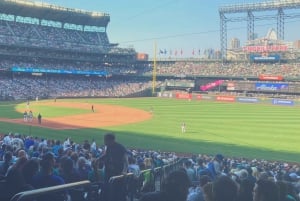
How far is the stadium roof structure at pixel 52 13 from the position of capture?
91.8 metres

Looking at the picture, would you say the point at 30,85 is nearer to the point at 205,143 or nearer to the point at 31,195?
the point at 205,143

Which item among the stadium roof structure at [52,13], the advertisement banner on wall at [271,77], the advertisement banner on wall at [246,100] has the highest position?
the stadium roof structure at [52,13]

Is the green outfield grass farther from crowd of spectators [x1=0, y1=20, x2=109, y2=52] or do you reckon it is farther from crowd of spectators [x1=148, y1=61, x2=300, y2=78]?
crowd of spectators [x1=0, y1=20, x2=109, y2=52]

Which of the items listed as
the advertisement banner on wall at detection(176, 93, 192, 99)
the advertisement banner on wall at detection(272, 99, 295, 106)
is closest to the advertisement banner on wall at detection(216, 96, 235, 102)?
the advertisement banner on wall at detection(176, 93, 192, 99)

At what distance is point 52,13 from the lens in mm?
99188

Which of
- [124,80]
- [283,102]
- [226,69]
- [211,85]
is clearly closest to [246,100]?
[283,102]

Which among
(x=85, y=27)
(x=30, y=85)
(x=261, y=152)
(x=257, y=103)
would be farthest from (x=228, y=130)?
(x=85, y=27)

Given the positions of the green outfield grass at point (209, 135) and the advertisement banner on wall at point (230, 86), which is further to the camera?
the advertisement banner on wall at point (230, 86)

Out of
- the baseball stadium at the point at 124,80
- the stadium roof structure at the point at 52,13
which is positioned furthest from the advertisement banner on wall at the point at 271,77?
the stadium roof structure at the point at 52,13

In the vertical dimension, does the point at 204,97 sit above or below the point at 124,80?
below

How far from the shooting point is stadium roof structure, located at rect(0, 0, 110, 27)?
9175cm

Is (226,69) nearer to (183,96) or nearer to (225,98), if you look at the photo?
(183,96)

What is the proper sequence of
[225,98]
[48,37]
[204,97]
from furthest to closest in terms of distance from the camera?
[48,37]
[204,97]
[225,98]

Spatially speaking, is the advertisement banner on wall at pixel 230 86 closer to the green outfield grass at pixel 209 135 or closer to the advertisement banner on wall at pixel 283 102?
the advertisement banner on wall at pixel 283 102
